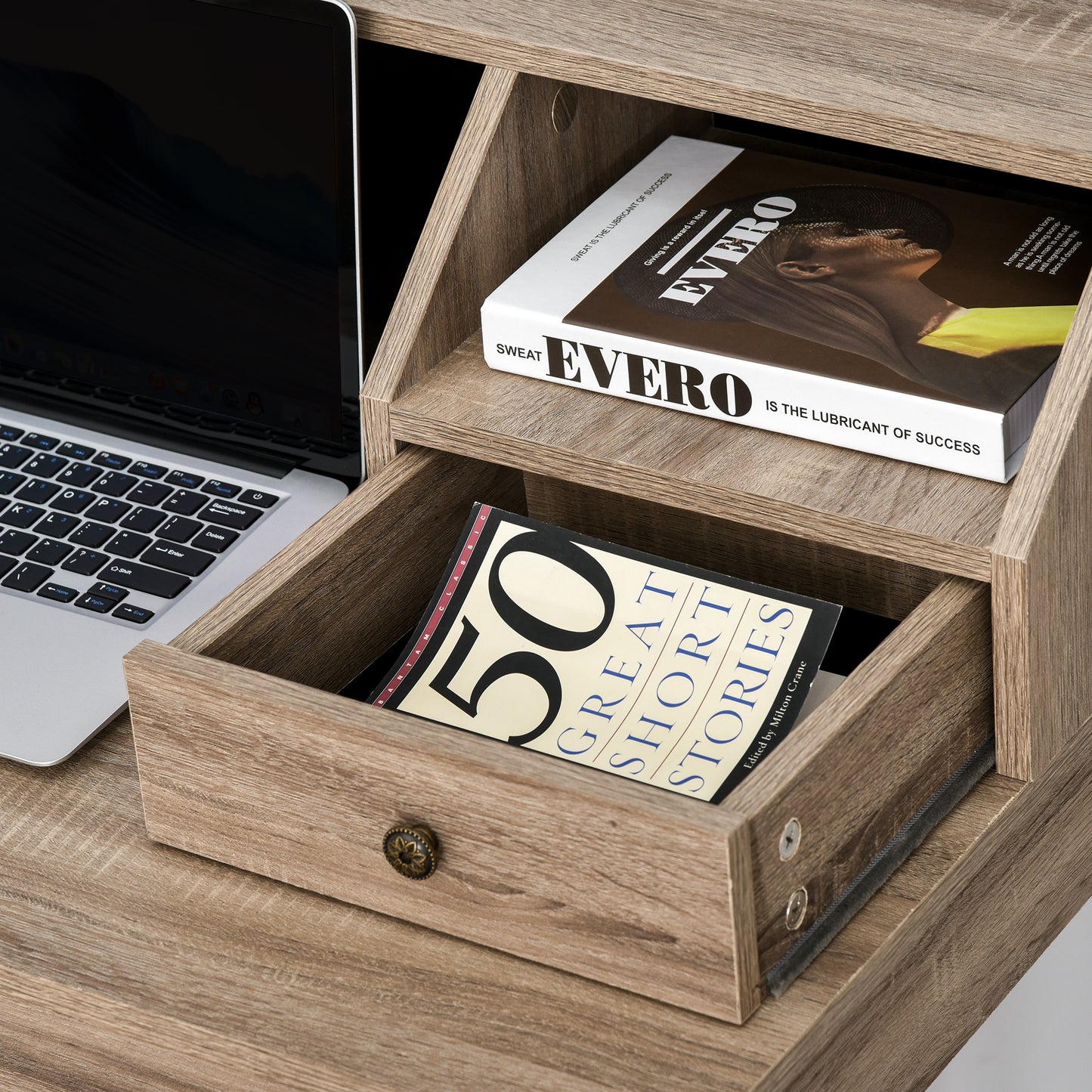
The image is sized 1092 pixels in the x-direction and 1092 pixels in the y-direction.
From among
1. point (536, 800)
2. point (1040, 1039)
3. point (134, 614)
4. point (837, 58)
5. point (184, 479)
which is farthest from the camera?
point (1040, 1039)

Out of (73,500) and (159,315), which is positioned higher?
(159,315)

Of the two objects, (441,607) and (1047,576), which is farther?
(441,607)

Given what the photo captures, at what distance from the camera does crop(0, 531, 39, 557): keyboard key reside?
101 cm

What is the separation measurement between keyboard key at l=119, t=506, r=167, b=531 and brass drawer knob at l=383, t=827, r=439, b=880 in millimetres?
345

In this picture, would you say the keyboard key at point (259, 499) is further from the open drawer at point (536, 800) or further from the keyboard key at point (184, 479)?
the open drawer at point (536, 800)

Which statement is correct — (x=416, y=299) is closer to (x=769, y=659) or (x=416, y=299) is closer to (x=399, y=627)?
(x=399, y=627)

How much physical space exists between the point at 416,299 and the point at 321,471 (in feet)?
0.58

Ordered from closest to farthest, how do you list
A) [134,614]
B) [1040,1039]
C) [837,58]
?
[837,58], [134,614], [1040,1039]

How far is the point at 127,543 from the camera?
1.01m

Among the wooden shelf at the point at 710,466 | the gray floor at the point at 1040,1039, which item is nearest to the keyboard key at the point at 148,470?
the wooden shelf at the point at 710,466

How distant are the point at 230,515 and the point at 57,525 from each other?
0.11m

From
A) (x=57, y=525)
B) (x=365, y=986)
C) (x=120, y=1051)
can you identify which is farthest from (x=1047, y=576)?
(x=57, y=525)

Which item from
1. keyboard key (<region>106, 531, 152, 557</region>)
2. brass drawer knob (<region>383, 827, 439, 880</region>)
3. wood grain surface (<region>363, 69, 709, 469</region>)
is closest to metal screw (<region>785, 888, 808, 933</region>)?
brass drawer knob (<region>383, 827, 439, 880</region>)

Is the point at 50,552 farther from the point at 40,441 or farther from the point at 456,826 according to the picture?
the point at 456,826
